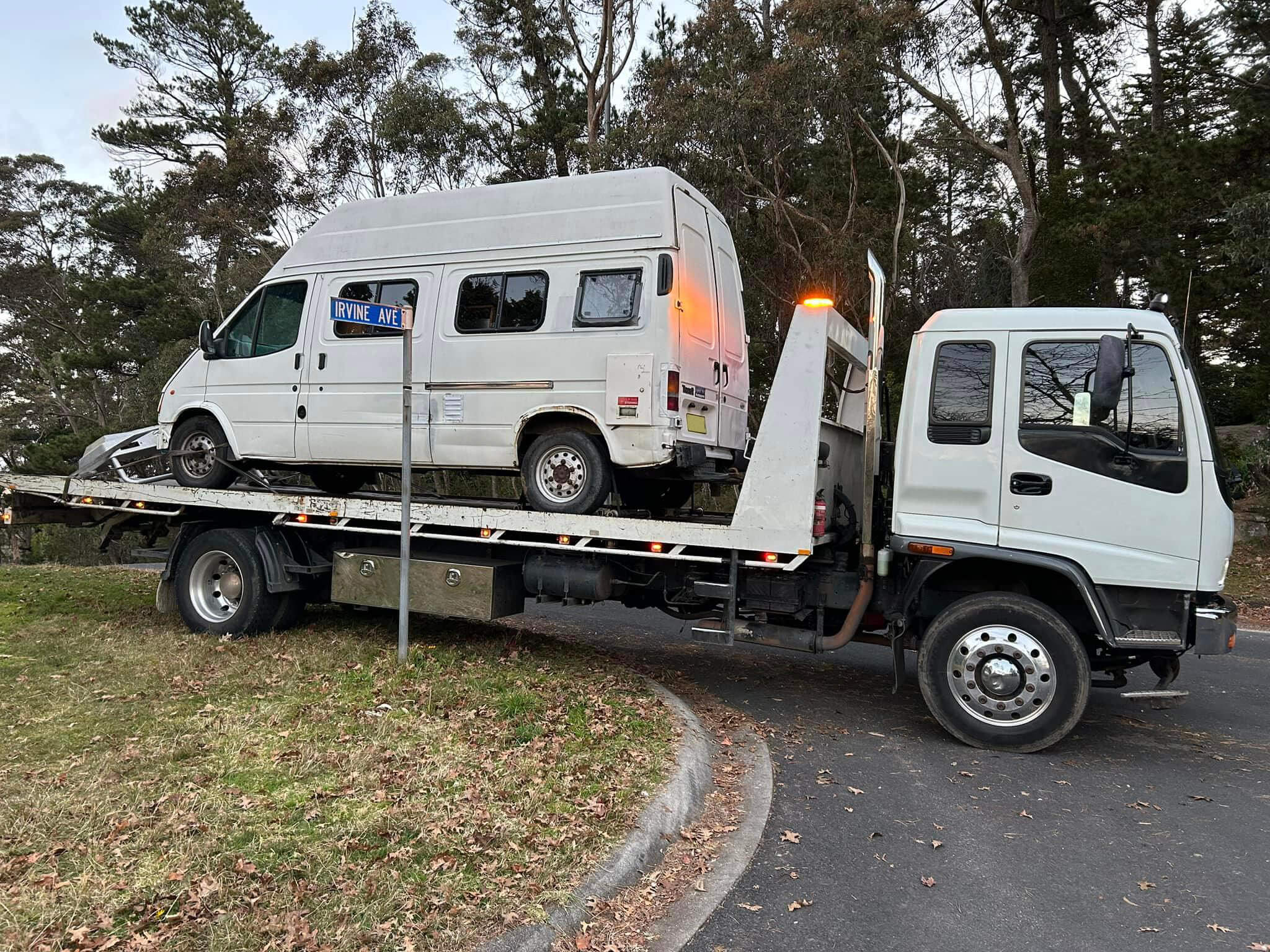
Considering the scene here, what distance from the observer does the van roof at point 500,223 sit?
639 cm

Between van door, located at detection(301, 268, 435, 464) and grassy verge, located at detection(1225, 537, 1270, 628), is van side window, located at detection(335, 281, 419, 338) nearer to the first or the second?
van door, located at detection(301, 268, 435, 464)

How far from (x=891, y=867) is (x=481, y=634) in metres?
5.02

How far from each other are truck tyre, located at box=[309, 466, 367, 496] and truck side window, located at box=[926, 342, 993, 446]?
5.25 meters

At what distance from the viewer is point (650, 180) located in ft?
21.0

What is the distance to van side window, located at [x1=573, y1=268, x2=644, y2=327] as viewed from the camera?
6.31 m

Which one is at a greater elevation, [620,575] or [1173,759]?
[620,575]

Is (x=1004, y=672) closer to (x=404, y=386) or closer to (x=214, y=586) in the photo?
(x=404, y=386)

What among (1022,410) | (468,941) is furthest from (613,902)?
(1022,410)

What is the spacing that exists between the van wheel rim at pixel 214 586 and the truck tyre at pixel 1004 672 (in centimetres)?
585

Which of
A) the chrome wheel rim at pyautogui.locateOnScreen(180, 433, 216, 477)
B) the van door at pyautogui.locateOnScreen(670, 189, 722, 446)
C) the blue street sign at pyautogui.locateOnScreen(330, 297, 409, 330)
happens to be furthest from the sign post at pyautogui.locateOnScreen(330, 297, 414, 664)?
the chrome wheel rim at pyautogui.locateOnScreen(180, 433, 216, 477)

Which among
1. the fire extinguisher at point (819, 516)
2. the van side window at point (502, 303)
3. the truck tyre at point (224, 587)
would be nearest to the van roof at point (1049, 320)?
the fire extinguisher at point (819, 516)

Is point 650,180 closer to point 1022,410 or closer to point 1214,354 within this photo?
point 1022,410

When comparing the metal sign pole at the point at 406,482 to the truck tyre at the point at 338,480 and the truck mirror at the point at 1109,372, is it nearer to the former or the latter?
the truck tyre at the point at 338,480

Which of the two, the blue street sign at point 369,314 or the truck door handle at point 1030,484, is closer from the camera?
the truck door handle at point 1030,484
